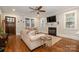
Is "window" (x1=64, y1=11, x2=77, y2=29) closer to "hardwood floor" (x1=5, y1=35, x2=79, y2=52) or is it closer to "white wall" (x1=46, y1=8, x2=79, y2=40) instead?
"white wall" (x1=46, y1=8, x2=79, y2=40)

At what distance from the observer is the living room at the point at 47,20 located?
2.27m

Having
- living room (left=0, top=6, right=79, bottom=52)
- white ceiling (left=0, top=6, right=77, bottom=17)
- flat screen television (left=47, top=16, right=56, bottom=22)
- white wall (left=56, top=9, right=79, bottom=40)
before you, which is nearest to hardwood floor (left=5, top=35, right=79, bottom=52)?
living room (left=0, top=6, right=79, bottom=52)

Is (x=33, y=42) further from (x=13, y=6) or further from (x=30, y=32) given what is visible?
(x=13, y=6)

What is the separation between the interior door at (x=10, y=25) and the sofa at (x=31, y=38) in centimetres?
25

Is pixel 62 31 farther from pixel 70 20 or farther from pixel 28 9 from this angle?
pixel 28 9

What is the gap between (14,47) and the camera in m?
2.30

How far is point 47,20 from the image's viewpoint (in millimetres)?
2414

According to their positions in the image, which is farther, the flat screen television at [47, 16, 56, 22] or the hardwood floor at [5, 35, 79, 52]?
the flat screen television at [47, 16, 56, 22]

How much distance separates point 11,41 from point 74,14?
1.55 metres

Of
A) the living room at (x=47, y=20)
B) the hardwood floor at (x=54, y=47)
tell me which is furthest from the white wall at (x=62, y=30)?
the hardwood floor at (x=54, y=47)

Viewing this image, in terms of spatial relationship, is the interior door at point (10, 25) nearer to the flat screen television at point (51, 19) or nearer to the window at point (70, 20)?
the flat screen television at point (51, 19)

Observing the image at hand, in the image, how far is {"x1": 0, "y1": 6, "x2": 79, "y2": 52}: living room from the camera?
7.43ft

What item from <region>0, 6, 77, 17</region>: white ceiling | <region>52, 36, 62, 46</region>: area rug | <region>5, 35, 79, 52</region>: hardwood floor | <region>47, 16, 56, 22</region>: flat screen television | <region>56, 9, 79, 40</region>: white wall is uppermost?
<region>0, 6, 77, 17</region>: white ceiling
